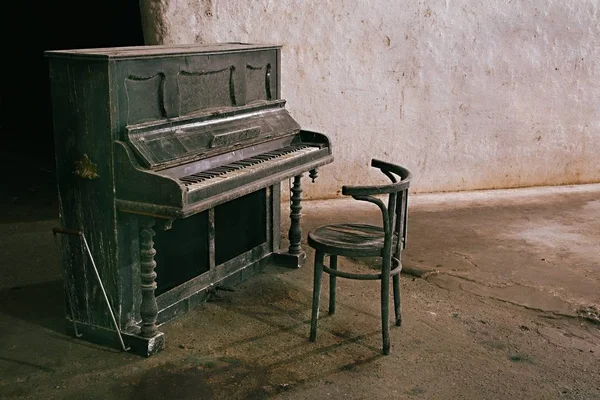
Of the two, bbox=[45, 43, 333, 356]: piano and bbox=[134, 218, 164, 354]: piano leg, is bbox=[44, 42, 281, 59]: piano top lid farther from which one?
bbox=[134, 218, 164, 354]: piano leg

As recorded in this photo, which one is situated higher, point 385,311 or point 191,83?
point 191,83

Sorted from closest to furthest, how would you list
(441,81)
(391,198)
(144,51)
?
→ 1. (391,198)
2. (144,51)
3. (441,81)

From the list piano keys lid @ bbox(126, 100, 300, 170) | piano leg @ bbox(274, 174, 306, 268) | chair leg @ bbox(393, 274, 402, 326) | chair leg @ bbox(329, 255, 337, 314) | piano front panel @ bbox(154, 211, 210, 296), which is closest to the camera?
piano keys lid @ bbox(126, 100, 300, 170)

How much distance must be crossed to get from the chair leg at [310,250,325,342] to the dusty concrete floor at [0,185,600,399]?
72 millimetres

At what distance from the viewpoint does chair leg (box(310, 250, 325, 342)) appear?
151 inches

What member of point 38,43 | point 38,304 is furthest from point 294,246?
point 38,43

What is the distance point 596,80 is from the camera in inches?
301

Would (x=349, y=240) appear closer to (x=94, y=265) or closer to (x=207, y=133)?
(x=207, y=133)

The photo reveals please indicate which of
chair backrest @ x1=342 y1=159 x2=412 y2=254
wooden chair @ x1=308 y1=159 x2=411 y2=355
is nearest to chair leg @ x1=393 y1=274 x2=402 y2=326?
wooden chair @ x1=308 y1=159 x2=411 y2=355

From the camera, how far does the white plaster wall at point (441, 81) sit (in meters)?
6.63

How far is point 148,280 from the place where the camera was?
3.70m

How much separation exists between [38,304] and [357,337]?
6.09 ft

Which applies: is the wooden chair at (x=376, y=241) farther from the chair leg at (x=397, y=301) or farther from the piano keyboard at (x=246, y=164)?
the piano keyboard at (x=246, y=164)

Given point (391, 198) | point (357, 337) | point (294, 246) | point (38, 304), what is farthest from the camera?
point (294, 246)
